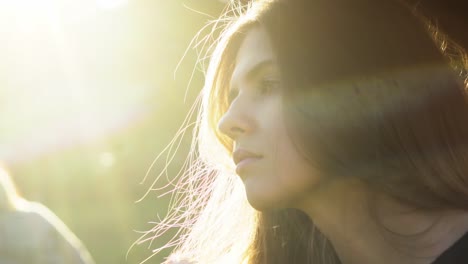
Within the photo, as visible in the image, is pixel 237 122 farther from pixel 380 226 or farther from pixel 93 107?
pixel 93 107

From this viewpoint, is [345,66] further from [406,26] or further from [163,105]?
[163,105]

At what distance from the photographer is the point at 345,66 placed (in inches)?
67.2

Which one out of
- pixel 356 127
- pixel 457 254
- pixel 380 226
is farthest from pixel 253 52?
pixel 457 254

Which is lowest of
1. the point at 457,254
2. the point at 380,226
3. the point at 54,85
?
the point at 457,254

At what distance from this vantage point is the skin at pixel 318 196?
5.36 feet

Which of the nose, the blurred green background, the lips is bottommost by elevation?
the lips

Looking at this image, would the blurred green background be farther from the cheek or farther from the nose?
the cheek

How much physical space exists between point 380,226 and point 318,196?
165mm

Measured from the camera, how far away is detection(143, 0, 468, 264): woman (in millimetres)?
1641

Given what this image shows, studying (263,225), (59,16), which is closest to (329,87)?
(263,225)

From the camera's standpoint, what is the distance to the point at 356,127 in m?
1.67

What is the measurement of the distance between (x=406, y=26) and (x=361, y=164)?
41 cm

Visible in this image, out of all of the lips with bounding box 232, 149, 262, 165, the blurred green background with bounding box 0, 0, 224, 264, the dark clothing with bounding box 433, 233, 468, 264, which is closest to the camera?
the dark clothing with bounding box 433, 233, 468, 264

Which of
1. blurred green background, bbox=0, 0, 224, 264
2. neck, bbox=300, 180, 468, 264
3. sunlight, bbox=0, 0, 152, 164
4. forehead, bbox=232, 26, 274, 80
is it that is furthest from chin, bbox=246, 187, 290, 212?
sunlight, bbox=0, 0, 152, 164
